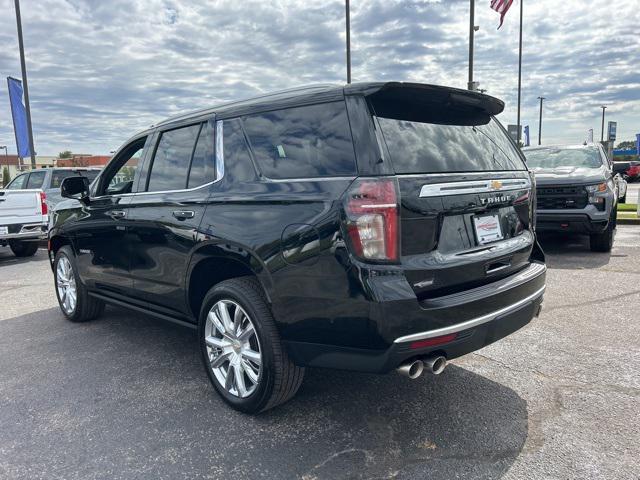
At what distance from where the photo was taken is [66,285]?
5.39 meters

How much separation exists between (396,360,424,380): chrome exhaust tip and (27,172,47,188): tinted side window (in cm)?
1205

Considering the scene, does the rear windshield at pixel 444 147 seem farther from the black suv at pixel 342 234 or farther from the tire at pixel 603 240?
the tire at pixel 603 240

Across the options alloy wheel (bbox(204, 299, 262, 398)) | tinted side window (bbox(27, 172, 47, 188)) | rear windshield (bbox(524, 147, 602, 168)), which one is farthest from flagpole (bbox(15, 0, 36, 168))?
alloy wheel (bbox(204, 299, 262, 398))

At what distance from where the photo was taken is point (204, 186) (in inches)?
133

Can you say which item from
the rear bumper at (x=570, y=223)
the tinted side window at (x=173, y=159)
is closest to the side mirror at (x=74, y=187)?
the tinted side window at (x=173, y=159)

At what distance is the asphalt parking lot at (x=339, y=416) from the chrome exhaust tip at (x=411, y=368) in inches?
17.9

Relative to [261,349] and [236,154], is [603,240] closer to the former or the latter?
[236,154]

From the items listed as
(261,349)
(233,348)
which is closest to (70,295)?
(233,348)

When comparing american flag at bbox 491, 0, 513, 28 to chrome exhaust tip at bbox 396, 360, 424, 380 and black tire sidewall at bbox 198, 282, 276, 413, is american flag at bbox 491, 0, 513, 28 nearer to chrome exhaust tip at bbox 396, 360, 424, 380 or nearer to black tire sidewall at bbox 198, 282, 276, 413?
black tire sidewall at bbox 198, 282, 276, 413

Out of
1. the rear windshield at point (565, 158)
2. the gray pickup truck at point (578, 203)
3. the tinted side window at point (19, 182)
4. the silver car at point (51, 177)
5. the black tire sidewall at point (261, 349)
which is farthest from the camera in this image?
the tinted side window at point (19, 182)

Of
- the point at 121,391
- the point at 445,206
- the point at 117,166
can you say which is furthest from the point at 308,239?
the point at 117,166

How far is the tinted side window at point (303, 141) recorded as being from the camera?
8.72ft

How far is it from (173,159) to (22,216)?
7.40 metres

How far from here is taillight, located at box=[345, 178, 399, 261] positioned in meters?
2.45
